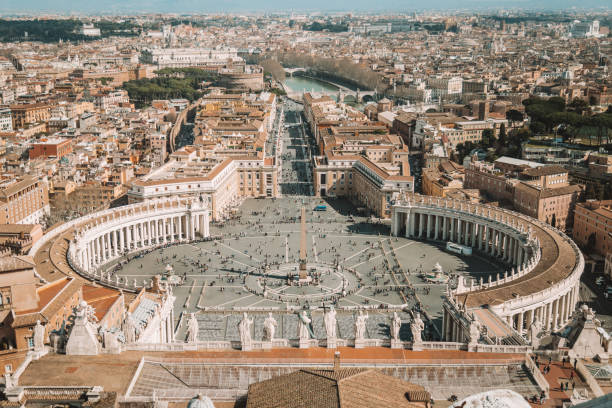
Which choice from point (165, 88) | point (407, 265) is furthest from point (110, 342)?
point (165, 88)

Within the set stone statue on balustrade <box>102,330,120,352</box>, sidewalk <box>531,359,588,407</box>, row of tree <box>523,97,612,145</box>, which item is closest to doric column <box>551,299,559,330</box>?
sidewalk <box>531,359,588,407</box>

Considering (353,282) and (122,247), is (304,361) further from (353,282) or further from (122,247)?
(122,247)

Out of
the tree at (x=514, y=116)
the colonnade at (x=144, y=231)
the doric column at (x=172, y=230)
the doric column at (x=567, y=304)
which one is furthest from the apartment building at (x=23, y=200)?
the tree at (x=514, y=116)

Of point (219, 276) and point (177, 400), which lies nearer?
point (177, 400)

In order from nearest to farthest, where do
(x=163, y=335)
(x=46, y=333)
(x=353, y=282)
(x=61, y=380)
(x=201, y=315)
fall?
(x=61, y=380) → (x=46, y=333) → (x=163, y=335) → (x=201, y=315) → (x=353, y=282)

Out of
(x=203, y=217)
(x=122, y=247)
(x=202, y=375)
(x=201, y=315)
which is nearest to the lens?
(x=202, y=375)

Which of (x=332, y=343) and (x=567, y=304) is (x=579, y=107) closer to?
(x=567, y=304)

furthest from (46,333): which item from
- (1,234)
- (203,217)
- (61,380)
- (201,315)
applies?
(203,217)

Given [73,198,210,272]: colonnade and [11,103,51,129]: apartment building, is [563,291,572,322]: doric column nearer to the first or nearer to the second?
[73,198,210,272]: colonnade
